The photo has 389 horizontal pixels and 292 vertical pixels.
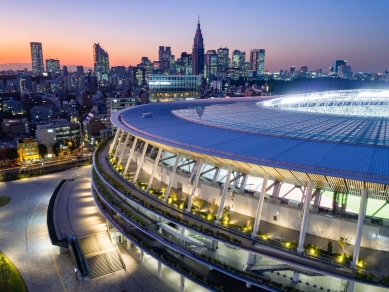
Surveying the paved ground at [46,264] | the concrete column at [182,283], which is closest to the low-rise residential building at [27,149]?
the paved ground at [46,264]

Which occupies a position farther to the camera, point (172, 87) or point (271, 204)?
point (172, 87)

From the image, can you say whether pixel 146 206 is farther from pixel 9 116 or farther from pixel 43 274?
pixel 9 116

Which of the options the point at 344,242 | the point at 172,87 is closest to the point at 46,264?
the point at 344,242

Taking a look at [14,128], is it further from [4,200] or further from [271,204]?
[271,204]

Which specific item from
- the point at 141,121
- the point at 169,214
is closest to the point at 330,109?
the point at 141,121

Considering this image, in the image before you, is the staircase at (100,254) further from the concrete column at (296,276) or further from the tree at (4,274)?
the concrete column at (296,276)

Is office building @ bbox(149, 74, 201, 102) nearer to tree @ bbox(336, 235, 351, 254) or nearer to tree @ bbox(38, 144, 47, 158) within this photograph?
tree @ bbox(38, 144, 47, 158)

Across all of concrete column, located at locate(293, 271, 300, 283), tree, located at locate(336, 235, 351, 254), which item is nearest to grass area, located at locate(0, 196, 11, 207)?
concrete column, located at locate(293, 271, 300, 283)
